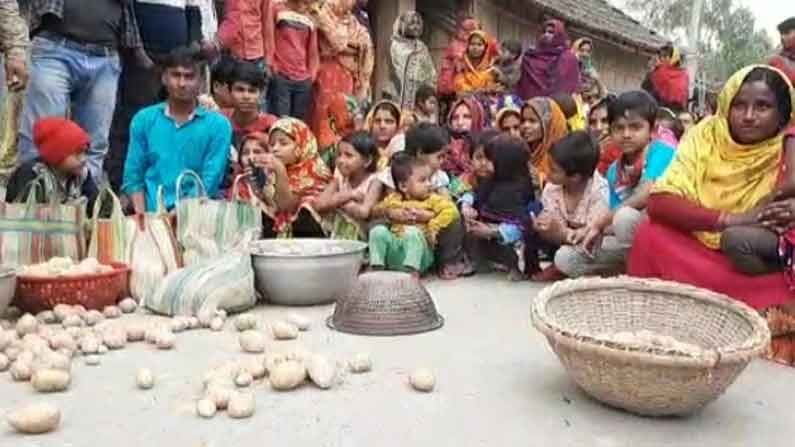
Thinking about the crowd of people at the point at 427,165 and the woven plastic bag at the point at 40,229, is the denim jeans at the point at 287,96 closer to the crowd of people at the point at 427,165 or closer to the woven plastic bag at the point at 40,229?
the crowd of people at the point at 427,165

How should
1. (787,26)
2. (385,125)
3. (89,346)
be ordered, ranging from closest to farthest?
(89,346) → (385,125) → (787,26)

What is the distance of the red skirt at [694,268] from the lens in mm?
2766

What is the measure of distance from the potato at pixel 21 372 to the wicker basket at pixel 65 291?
77 cm

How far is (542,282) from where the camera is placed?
4.13 metres

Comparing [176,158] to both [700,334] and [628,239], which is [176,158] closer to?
[628,239]

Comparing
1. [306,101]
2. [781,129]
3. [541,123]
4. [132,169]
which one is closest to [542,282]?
[541,123]

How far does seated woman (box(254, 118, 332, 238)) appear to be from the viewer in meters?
4.20

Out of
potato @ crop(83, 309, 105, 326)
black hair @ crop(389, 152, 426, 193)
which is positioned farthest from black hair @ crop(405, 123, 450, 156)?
potato @ crop(83, 309, 105, 326)

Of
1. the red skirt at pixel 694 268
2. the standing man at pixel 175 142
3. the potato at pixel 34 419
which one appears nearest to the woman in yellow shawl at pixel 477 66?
the standing man at pixel 175 142

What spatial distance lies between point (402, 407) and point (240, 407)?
0.45 metres

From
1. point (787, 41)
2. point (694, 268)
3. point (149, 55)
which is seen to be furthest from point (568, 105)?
point (694, 268)

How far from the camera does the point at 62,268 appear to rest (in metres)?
3.29

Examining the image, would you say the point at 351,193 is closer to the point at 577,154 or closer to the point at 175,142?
the point at 175,142

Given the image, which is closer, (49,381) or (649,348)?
(649,348)
